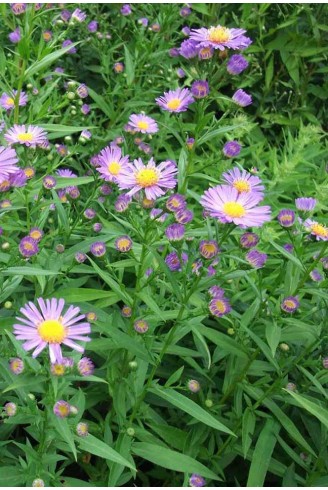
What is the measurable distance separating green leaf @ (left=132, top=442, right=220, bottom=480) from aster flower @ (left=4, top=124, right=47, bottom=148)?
1.09 meters

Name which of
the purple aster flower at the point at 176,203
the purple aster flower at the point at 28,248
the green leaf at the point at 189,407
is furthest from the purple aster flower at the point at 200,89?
the green leaf at the point at 189,407

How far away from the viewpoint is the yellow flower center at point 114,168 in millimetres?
1975

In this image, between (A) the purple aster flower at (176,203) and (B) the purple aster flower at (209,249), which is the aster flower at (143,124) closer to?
(A) the purple aster flower at (176,203)

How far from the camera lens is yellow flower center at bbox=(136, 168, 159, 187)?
1.75 meters

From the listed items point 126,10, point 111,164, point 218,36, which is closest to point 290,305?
point 111,164

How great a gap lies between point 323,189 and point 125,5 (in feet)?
5.74

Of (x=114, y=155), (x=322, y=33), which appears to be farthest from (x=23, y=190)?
(x=322, y=33)

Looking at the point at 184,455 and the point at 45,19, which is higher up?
the point at 45,19

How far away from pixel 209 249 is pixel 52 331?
489 mm

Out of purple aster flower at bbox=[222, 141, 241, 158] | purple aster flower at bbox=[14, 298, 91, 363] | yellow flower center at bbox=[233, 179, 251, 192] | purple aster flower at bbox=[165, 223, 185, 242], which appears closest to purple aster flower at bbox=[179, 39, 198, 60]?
purple aster flower at bbox=[222, 141, 241, 158]

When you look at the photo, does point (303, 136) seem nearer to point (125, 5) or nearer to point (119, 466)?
point (125, 5)

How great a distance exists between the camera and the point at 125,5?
3414 mm

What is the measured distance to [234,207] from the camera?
5.43 feet

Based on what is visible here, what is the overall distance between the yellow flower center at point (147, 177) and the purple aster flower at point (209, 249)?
0.89ft
